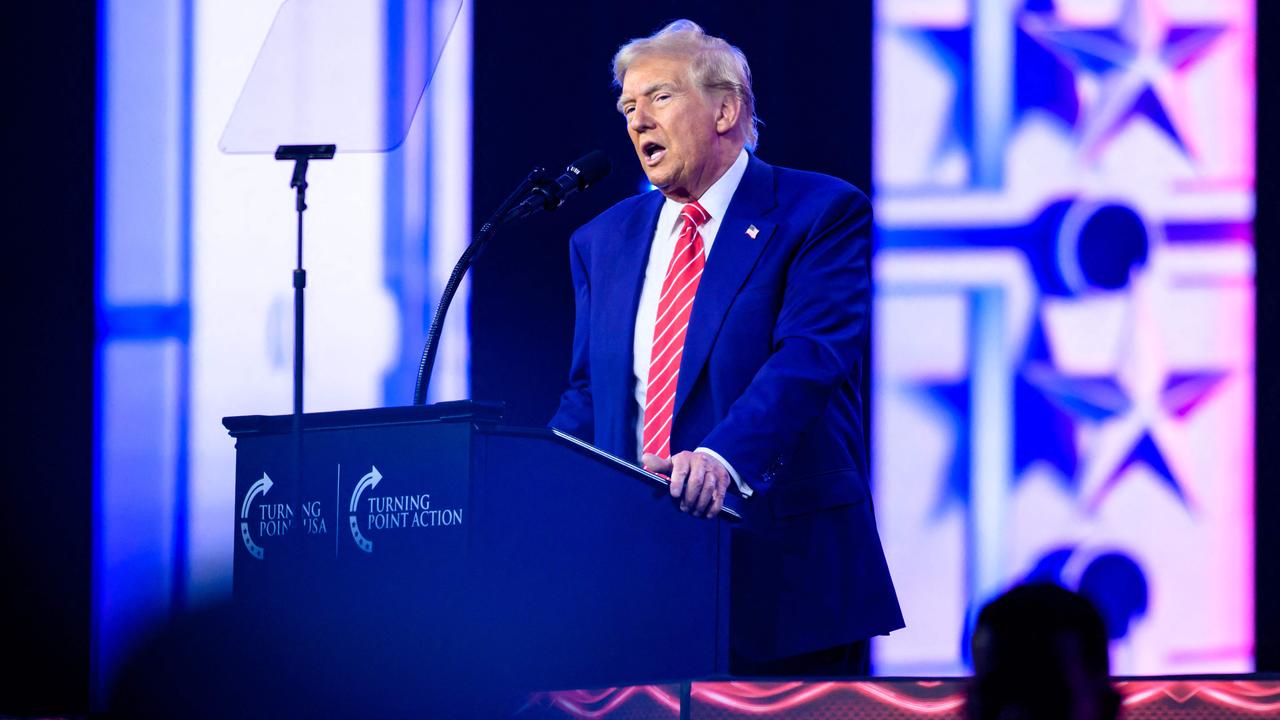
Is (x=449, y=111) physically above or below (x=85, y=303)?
above

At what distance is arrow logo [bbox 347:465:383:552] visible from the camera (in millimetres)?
2428

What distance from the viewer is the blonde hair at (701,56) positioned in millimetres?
3244

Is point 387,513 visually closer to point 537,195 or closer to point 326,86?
point 537,195

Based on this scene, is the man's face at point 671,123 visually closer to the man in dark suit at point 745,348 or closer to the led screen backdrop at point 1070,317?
the man in dark suit at point 745,348

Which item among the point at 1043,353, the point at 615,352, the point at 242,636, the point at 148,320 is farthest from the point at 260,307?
the point at 242,636

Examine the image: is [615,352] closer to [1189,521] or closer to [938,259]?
[938,259]

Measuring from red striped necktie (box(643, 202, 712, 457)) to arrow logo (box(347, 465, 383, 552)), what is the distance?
0.68 meters

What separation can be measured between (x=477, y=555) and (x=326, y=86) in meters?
1.36

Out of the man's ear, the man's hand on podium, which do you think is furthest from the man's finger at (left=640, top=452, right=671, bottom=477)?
the man's ear

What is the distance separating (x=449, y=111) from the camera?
4.42 meters

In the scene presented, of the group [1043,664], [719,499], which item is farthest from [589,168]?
[1043,664]

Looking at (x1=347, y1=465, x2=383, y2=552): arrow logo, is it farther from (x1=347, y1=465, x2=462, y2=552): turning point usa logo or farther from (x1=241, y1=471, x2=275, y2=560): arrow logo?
(x1=241, y1=471, x2=275, y2=560): arrow logo

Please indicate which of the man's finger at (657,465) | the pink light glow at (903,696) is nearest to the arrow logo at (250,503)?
the man's finger at (657,465)

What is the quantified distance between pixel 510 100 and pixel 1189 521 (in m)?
1.96
